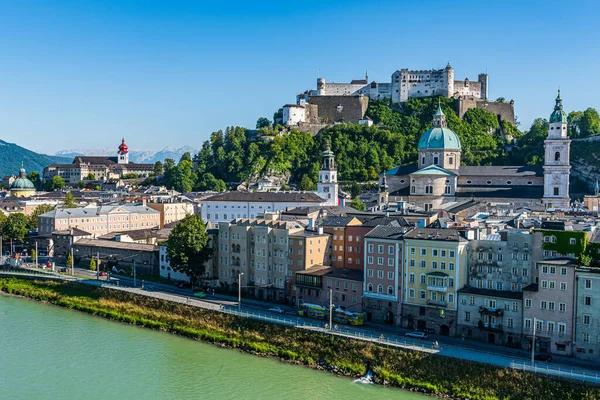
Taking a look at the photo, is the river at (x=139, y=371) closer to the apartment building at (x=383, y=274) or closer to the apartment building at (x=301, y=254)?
the apartment building at (x=383, y=274)

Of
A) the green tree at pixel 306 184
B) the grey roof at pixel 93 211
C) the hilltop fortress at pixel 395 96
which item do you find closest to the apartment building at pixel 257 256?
the grey roof at pixel 93 211

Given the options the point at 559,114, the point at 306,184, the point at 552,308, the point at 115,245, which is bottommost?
the point at 115,245

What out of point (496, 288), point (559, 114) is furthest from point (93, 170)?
point (496, 288)

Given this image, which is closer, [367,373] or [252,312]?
[367,373]

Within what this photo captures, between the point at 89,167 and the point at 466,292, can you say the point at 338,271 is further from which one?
the point at 89,167

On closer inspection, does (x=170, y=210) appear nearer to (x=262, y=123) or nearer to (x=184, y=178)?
(x=184, y=178)

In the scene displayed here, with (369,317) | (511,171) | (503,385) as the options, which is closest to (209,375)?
(369,317)

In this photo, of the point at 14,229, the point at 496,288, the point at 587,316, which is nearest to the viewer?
the point at 587,316
